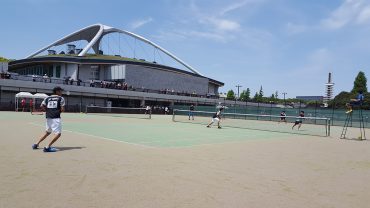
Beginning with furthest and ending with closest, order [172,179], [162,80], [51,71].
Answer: [162,80]
[51,71]
[172,179]

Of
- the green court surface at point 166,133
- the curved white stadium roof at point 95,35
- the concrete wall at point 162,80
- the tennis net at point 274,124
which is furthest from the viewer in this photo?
the curved white stadium roof at point 95,35

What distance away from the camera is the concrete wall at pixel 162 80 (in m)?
76.2

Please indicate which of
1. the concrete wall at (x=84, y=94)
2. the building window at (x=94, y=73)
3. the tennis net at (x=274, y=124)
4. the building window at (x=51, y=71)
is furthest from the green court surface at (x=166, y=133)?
the building window at (x=51, y=71)

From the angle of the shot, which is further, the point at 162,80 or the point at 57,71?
the point at 162,80

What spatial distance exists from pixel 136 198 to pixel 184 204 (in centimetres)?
77

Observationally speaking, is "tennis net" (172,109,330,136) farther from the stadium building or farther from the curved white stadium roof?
the curved white stadium roof

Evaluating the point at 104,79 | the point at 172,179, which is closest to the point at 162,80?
the point at 104,79

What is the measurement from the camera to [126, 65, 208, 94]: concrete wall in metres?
76.2

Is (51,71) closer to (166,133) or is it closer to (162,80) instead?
(162,80)

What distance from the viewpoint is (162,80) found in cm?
8381

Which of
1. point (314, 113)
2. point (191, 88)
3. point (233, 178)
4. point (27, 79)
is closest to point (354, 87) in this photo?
point (191, 88)

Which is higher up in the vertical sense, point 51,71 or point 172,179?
point 51,71

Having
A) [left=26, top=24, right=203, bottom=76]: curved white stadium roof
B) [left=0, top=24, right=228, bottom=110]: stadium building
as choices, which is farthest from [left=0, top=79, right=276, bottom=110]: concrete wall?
[left=26, top=24, right=203, bottom=76]: curved white stadium roof

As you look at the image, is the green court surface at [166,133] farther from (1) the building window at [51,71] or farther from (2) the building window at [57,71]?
(1) the building window at [51,71]
